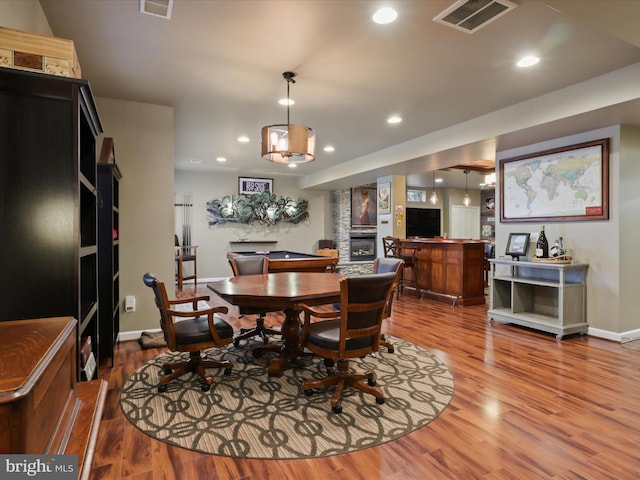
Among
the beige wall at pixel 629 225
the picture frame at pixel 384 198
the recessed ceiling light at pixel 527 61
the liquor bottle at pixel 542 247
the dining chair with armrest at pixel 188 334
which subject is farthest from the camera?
the picture frame at pixel 384 198

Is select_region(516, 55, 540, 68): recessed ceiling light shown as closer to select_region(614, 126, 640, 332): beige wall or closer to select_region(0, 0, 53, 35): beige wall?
select_region(614, 126, 640, 332): beige wall

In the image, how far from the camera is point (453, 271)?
19.0ft

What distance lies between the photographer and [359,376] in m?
2.58

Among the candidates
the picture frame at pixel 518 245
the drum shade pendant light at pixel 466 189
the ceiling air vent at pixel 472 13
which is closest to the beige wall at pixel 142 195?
the ceiling air vent at pixel 472 13

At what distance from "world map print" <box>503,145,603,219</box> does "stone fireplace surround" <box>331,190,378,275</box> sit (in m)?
5.14

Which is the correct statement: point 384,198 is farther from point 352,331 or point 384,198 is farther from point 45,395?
point 45,395

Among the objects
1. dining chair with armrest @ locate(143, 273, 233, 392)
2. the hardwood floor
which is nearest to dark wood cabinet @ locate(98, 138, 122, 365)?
the hardwood floor

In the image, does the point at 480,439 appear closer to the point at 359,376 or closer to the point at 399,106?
the point at 359,376

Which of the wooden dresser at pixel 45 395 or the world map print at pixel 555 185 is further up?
the world map print at pixel 555 185

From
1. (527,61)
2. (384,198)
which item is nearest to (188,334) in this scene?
(527,61)

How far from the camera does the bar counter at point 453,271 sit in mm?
5676

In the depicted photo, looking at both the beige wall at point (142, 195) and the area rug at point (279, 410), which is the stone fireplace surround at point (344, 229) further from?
the area rug at point (279, 410)

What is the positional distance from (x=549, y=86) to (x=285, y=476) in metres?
3.97

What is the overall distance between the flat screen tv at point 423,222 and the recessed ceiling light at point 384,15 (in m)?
9.42
